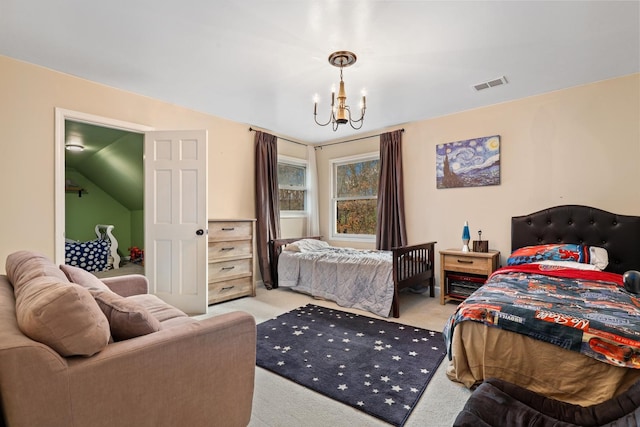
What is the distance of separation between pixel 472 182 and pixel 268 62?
9.27 ft

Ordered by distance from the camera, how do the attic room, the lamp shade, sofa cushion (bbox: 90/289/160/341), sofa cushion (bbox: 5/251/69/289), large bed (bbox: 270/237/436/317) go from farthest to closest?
the lamp shade < large bed (bbox: 270/237/436/317) < the attic room < sofa cushion (bbox: 5/251/69/289) < sofa cushion (bbox: 90/289/160/341)

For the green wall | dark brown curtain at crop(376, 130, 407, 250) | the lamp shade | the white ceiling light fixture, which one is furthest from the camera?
the green wall

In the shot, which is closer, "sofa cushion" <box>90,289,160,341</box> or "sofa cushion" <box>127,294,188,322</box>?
"sofa cushion" <box>90,289,160,341</box>


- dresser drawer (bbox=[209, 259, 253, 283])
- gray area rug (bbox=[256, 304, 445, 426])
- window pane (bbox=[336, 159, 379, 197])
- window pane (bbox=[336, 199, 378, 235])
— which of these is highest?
window pane (bbox=[336, 159, 379, 197])

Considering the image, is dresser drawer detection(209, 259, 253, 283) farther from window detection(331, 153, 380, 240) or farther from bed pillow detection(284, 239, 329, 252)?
window detection(331, 153, 380, 240)

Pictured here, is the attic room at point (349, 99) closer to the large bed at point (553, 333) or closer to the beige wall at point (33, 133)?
the beige wall at point (33, 133)

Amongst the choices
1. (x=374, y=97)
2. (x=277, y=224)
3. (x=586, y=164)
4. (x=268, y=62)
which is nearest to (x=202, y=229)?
(x=277, y=224)

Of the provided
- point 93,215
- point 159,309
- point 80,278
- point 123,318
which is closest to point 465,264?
point 159,309

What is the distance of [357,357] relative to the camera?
2326 mm

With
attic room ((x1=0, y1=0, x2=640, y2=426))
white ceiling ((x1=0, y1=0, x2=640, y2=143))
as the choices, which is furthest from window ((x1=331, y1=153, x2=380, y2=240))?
white ceiling ((x1=0, y1=0, x2=640, y2=143))

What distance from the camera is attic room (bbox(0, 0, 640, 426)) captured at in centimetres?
199

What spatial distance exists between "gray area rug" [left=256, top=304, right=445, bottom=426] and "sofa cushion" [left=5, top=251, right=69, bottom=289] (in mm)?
1423

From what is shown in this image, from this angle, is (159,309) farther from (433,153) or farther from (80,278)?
(433,153)

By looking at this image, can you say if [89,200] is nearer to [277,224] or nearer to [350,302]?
[277,224]
